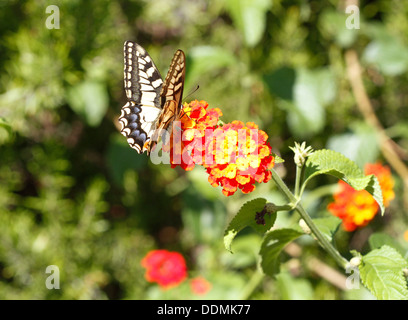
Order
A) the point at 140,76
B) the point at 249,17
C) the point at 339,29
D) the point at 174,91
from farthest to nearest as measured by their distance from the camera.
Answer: the point at 339,29 < the point at 249,17 < the point at 140,76 < the point at 174,91

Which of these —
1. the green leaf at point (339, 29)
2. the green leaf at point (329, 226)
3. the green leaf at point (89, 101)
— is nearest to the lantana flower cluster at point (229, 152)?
the green leaf at point (329, 226)

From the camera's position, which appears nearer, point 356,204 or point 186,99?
point 356,204

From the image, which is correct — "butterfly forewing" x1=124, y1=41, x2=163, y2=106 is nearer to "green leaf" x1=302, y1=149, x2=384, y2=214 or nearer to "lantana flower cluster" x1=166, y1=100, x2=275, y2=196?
"lantana flower cluster" x1=166, y1=100, x2=275, y2=196

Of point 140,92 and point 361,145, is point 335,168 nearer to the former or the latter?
point 140,92

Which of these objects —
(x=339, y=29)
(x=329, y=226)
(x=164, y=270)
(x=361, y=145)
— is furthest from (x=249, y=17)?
(x=164, y=270)

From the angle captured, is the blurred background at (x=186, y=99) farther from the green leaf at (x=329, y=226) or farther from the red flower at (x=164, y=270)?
the green leaf at (x=329, y=226)

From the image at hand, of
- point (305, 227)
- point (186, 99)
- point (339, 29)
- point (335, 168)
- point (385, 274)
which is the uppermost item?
point (339, 29)

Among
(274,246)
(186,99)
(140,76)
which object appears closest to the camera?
(274,246)
